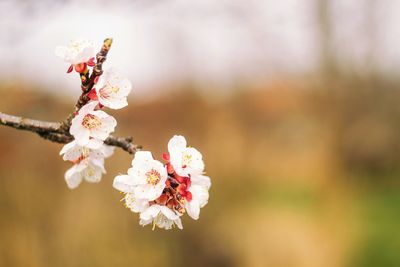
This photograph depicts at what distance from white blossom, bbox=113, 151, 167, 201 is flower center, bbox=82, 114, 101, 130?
0.37 feet

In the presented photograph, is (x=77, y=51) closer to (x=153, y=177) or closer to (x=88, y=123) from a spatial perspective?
(x=88, y=123)

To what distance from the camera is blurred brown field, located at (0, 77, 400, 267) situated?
406 centimetres

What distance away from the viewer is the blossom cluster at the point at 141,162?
1.05 metres

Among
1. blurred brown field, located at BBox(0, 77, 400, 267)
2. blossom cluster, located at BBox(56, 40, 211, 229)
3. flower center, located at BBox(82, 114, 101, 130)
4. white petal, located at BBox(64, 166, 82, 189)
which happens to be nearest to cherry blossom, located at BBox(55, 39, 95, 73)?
blossom cluster, located at BBox(56, 40, 211, 229)

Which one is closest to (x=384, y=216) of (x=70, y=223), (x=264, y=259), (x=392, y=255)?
(x=392, y=255)

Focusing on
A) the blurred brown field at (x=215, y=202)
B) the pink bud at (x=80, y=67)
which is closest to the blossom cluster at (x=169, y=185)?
the pink bud at (x=80, y=67)

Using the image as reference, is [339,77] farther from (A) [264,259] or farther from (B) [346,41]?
(A) [264,259]

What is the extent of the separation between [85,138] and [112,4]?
1687 millimetres

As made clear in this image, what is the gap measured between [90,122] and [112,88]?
0.09 m

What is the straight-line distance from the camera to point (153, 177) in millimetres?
1061

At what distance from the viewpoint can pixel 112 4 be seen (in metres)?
2.57

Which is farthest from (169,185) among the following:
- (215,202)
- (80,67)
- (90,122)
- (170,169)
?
(215,202)

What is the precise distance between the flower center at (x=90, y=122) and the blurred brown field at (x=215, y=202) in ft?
7.79

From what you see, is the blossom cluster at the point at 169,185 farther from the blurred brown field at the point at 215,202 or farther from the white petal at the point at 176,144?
the blurred brown field at the point at 215,202
